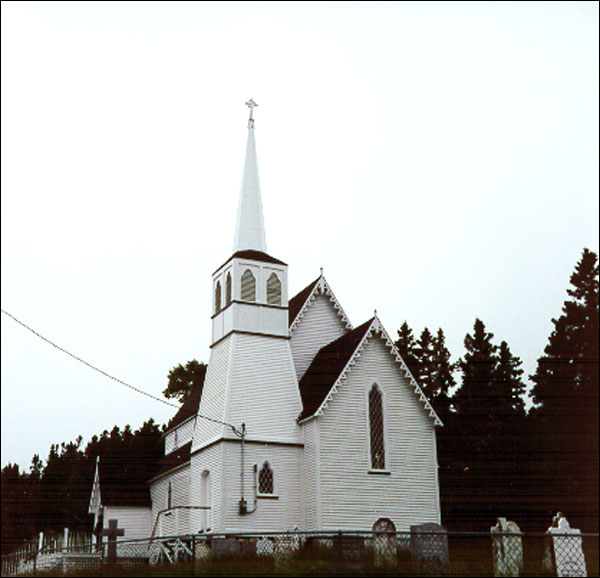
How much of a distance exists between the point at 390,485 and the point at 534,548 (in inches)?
498

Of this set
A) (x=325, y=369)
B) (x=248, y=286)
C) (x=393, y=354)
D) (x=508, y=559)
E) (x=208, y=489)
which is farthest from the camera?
(x=248, y=286)

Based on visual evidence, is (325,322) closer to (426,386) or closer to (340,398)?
(340,398)

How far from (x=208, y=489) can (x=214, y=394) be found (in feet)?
13.4

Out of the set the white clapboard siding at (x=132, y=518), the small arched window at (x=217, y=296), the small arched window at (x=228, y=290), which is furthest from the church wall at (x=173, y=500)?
the small arched window at (x=228, y=290)

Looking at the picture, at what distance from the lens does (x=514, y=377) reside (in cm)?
4528

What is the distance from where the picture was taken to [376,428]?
34.4m

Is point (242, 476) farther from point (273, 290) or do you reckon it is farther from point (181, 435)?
point (181, 435)

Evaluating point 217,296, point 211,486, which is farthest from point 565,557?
point 217,296

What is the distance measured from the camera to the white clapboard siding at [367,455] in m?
32.5

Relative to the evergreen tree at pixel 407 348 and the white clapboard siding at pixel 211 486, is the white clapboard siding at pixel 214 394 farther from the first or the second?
the evergreen tree at pixel 407 348

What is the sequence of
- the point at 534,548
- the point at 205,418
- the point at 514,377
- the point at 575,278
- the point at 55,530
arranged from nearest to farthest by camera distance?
the point at 534,548, the point at 205,418, the point at 575,278, the point at 514,377, the point at 55,530

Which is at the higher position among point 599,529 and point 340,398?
point 340,398

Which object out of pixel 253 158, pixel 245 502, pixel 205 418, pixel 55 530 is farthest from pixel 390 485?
pixel 55 530

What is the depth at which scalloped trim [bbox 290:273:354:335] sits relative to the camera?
1522 inches
